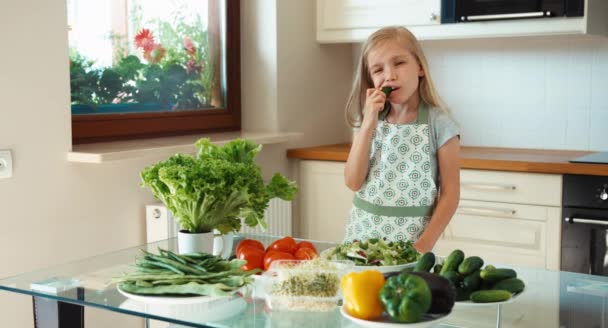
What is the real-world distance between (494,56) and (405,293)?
8.70 feet

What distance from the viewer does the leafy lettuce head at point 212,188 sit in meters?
1.70

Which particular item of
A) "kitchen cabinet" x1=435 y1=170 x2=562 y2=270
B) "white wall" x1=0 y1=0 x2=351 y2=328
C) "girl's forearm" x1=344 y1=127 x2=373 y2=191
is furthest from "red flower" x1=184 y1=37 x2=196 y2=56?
"girl's forearm" x1=344 y1=127 x2=373 y2=191

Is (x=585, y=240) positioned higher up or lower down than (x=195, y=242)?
lower down

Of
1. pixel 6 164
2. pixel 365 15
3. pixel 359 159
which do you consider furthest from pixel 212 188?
pixel 365 15

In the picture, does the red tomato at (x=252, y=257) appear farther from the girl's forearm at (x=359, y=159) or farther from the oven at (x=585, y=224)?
the oven at (x=585, y=224)

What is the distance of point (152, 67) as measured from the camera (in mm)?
3309

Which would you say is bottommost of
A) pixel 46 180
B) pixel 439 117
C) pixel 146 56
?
pixel 46 180

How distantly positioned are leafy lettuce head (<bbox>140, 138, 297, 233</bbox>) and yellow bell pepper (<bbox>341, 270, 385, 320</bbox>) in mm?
438

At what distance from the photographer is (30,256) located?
2631 mm

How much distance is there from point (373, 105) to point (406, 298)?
93 cm

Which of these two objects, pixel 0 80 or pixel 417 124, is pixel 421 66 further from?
pixel 0 80

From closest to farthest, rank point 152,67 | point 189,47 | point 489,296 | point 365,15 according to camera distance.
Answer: point 489,296
point 152,67
point 189,47
point 365,15

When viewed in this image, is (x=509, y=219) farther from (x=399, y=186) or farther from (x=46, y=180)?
(x=46, y=180)

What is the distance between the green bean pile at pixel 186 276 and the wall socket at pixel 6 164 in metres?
1.06
